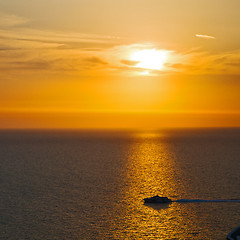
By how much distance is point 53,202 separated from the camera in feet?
162

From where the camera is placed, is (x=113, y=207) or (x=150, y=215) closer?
(x=150, y=215)

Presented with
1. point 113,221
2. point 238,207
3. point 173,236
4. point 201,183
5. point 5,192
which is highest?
point 201,183

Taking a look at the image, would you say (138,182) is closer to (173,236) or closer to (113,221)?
(113,221)

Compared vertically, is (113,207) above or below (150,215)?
above

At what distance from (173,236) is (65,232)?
10315 mm

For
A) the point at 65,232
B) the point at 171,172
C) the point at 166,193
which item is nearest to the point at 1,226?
the point at 65,232

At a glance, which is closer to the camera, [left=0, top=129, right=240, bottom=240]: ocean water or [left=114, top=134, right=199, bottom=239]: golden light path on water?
[left=114, top=134, right=199, bottom=239]: golden light path on water

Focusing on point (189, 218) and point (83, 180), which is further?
point (83, 180)

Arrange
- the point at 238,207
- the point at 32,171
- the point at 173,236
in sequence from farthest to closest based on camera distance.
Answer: the point at 32,171 < the point at 238,207 < the point at 173,236

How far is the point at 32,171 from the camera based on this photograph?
83.7m

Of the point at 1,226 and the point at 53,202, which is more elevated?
the point at 53,202

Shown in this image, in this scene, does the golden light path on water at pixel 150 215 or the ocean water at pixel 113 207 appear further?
the ocean water at pixel 113 207

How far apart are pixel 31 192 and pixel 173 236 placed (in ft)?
90.2

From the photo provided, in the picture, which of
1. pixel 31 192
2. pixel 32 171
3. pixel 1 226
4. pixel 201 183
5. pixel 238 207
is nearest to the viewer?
pixel 1 226
